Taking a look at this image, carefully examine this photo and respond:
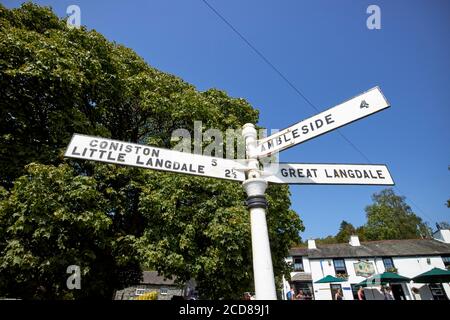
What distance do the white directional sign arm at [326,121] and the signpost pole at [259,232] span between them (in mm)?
252

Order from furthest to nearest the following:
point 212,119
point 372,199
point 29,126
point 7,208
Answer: point 372,199, point 212,119, point 29,126, point 7,208

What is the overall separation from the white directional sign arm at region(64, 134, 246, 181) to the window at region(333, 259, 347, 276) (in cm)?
3378

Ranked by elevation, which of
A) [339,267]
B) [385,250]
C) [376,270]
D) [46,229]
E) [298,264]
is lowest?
[46,229]

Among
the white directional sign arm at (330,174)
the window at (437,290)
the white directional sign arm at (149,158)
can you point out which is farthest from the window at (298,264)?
the white directional sign arm at (149,158)

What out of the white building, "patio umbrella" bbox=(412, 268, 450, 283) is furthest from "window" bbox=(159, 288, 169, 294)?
"patio umbrella" bbox=(412, 268, 450, 283)

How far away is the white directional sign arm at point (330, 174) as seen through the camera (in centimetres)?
337

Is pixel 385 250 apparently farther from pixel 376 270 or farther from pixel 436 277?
pixel 436 277

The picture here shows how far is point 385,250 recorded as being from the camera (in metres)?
31.5

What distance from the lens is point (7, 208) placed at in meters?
6.77

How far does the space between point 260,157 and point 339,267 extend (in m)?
34.0

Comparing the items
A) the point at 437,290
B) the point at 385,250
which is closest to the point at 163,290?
the point at 385,250
